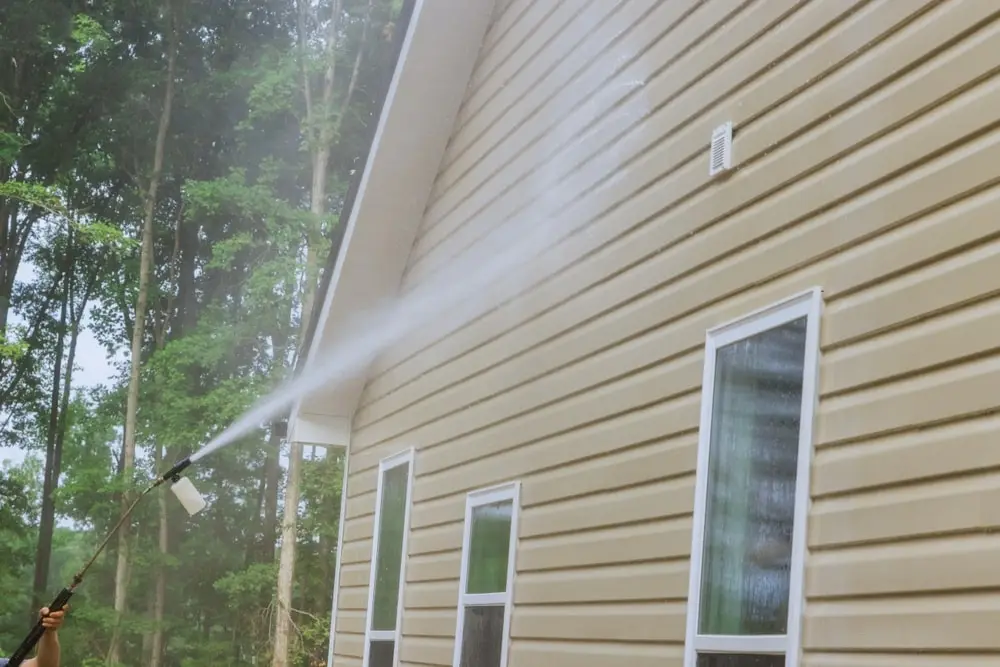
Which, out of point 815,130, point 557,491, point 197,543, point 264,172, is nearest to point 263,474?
point 197,543

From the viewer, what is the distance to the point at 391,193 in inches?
344

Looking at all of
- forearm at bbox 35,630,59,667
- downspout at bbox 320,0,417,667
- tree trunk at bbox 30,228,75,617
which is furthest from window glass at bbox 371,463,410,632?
tree trunk at bbox 30,228,75,617

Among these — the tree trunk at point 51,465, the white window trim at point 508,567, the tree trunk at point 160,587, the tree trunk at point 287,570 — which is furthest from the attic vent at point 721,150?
the tree trunk at point 51,465

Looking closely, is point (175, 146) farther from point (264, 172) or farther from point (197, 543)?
point (197, 543)

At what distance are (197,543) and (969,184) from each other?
1017 inches

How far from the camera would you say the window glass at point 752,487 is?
4445mm

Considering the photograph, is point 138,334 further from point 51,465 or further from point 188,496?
point 188,496

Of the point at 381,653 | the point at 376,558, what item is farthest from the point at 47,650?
the point at 376,558

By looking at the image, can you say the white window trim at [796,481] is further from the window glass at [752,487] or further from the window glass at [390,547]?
the window glass at [390,547]

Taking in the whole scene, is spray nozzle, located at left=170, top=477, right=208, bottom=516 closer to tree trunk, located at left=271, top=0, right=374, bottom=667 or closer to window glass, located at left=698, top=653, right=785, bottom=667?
window glass, located at left=698, top=653, right=785, bottom=667

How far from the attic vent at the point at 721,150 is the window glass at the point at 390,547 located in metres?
3.91

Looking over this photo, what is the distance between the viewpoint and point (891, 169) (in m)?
4.16

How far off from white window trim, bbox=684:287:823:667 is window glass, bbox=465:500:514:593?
2.01m

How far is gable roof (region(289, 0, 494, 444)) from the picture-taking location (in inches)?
322
